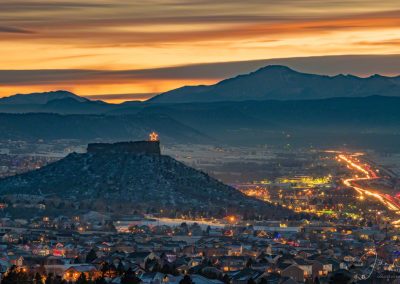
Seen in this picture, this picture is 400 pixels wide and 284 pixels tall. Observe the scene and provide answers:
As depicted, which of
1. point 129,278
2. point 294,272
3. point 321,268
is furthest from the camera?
point 321,268

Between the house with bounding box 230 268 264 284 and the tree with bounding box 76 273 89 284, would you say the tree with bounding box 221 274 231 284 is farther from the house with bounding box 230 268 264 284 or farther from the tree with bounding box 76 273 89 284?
the tree with bounding box 76 273 89 284

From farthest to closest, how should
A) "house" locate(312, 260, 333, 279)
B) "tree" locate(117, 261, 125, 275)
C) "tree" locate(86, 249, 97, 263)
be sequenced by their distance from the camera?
"tree" locate(86, 249, 97, 263) < "house" locate(312, 260, 333, 279) < "tree" locate(117, 261, 125, 275)

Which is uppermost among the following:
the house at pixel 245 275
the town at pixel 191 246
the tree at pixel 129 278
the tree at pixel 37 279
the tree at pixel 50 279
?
the tree at pixel 129 278

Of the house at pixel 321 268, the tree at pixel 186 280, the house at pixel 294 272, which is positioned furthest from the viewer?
the house at pixel 321 268

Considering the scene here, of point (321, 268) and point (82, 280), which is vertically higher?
point (82, 280)

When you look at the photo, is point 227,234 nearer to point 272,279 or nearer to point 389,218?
point 389,218

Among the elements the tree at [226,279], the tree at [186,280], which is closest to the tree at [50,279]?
the tree at [186,280]

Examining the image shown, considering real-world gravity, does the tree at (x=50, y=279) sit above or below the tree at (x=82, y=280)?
below

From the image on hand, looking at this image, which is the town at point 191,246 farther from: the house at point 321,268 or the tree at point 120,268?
the tree at point 120,268

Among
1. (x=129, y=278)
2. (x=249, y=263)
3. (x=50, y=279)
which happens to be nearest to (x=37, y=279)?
(x=50, y=279)

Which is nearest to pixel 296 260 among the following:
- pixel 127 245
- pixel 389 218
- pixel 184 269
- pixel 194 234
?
pixel 184 269

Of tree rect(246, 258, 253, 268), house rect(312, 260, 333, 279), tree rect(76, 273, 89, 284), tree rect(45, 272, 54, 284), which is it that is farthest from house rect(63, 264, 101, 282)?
house rect(312, 260, 333, 279)

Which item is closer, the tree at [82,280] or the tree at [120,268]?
the tree at [82,280]

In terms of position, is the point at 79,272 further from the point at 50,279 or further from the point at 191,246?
the point at 191,246
